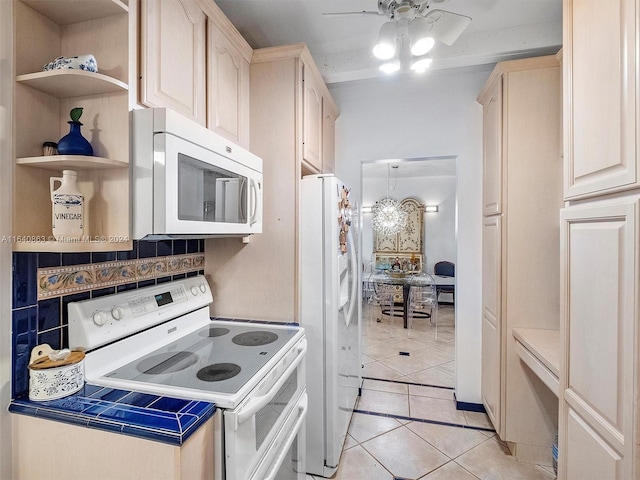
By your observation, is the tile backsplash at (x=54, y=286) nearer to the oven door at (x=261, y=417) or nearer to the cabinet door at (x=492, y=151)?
the oven door at (x=261, y=417)

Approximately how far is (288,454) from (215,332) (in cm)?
67

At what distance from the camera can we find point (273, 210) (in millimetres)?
1818

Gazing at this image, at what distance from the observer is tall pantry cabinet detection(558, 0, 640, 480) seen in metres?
0.83

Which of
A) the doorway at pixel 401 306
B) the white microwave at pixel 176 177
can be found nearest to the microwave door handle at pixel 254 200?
the white microwave at pixel 176 177

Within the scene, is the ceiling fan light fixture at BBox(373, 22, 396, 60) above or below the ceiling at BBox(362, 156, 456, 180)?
below

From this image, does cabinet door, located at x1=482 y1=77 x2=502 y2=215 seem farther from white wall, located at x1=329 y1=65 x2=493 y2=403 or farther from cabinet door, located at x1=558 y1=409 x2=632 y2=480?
cabinet door, located at x1=558 y1=409 x2=632 y2=480

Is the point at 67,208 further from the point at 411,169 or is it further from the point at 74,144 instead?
the point at 411,169

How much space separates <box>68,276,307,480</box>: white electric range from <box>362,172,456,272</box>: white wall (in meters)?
5.12

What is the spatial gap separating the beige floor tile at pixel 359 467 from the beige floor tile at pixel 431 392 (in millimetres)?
974

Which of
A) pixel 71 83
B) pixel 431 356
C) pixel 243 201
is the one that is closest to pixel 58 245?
pixel 71 83

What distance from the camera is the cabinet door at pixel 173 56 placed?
1069 millimetres

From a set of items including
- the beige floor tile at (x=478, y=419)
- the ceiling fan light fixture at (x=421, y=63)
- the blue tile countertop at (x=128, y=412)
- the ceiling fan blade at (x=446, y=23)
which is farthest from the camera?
the beige floor tile at (x=478, y=419)

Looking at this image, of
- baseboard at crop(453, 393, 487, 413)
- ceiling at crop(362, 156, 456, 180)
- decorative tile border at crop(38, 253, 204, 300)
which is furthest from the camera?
ceiling at crop(362, 156, 456, 180)

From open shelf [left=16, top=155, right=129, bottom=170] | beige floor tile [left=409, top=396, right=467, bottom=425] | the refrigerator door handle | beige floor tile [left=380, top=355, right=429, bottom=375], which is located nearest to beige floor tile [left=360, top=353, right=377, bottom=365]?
beige floor tile [left=380, top=355, right=429, bottom=375]
